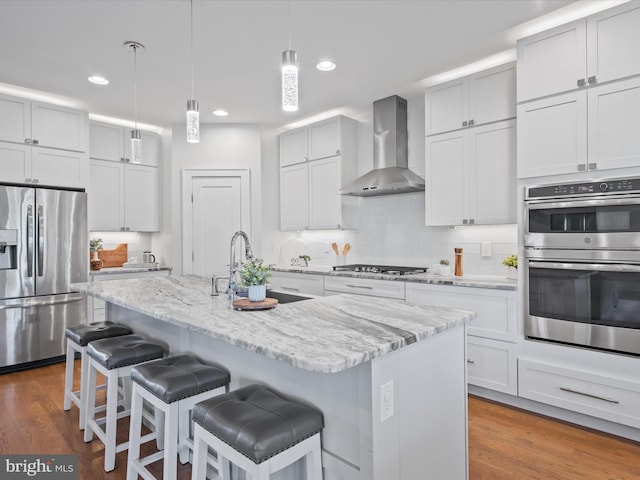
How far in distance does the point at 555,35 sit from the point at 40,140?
476cm

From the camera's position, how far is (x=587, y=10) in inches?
102

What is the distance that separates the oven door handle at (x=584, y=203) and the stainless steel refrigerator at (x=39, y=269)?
4.39m

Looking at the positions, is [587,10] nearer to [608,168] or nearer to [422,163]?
[608,168]

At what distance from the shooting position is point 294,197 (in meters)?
5.00

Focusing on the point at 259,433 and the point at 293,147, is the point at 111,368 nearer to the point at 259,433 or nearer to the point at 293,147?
the point at 259,433

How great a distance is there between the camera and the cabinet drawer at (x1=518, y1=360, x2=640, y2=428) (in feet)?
7.82

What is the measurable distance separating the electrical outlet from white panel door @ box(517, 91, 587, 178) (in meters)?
2.18

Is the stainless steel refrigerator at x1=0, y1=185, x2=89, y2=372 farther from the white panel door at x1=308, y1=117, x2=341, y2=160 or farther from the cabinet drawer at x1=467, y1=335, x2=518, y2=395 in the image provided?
the cabinet drawer at x1=467, y1=335, x2=518, y2=395

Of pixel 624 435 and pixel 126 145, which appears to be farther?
pixel 126 145

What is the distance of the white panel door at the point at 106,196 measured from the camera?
469cm

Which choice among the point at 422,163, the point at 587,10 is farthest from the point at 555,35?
the point at 422,163

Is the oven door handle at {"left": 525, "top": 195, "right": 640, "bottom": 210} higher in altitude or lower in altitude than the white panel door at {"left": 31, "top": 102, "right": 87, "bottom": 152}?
lower

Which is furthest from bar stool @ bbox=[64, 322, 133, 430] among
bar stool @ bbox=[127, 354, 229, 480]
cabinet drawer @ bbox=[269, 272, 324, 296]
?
cabinet drawer @ bbox=[269, 272, 324, 296]

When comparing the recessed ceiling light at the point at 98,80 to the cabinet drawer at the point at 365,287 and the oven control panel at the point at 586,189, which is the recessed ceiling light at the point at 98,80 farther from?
the oven control panel at the point at 586,189
